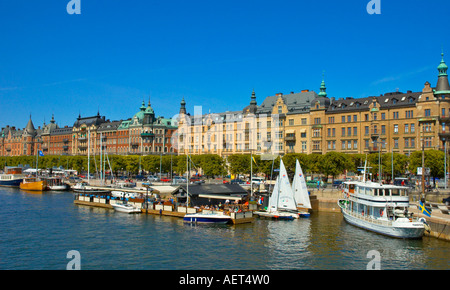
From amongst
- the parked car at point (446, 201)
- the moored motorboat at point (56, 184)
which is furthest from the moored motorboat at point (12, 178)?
the parked car at point (446, 201)

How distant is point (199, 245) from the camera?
128 ft

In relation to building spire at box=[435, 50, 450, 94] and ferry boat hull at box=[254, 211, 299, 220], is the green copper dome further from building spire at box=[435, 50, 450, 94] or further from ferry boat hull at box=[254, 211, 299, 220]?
ferry boat hull at box=[254, 211, 299, 220]

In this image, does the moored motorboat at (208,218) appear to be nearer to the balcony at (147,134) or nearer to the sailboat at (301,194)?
the sailboat at (301,194)

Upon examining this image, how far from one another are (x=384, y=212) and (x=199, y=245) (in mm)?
21318

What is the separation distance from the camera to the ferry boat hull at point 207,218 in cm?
4972

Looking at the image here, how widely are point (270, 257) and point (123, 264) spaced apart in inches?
473

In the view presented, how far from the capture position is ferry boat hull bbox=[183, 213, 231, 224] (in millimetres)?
49719

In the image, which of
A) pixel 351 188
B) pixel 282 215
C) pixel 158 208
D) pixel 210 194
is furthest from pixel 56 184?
pixel 351 188

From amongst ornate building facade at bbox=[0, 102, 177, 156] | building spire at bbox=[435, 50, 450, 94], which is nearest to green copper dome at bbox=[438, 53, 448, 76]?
building spire at bbox=[435, 50, 450, 94]

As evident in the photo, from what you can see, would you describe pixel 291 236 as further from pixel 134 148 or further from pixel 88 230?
pixel 134 148
